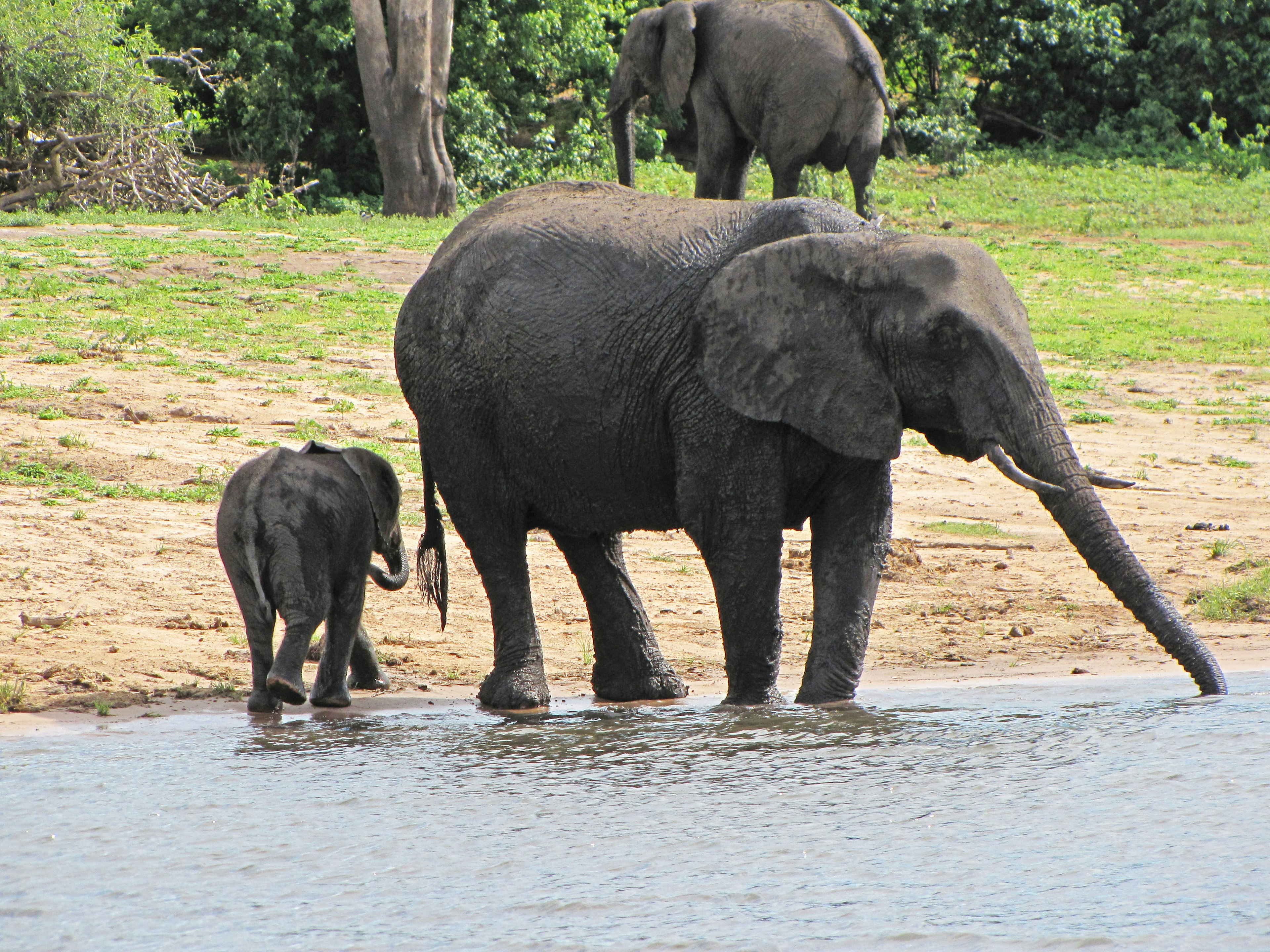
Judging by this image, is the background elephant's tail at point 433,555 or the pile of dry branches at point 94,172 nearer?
the background elephant's tail at point 433,555

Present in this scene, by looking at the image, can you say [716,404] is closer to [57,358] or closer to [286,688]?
[286,688]

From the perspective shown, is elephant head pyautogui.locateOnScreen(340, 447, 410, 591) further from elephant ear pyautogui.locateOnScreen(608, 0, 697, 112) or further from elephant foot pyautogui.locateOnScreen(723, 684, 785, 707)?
elephant ear pyautogui.locateOnScreen(608, 0, 697, 112)

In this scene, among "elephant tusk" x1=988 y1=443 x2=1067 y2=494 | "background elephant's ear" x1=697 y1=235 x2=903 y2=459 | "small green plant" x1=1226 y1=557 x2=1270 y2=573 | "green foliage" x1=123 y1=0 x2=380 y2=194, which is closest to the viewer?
"elephant tusk" x1=988 y1=443 x2=1067 y2=494

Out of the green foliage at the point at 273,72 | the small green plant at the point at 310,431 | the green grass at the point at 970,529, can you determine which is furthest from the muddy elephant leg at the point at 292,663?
the green foliage at the point at 273,72

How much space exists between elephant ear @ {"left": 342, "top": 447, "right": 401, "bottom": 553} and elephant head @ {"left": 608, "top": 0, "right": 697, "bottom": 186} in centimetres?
522

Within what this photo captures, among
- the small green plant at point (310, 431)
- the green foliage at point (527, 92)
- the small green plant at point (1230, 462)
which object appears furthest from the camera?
the green foliage at point (527, 92)

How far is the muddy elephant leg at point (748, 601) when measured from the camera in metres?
6.26

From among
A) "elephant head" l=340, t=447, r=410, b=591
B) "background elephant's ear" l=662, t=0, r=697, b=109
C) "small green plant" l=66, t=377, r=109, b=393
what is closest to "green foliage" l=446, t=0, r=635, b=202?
"background elephant's ear" l=662, t=0, r=697, b=109

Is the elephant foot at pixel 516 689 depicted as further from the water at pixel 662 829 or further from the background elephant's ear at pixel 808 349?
the background elephant's ear at pixel 808 349

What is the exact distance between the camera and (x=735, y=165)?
39.2ft

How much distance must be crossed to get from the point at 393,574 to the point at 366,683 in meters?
0.49

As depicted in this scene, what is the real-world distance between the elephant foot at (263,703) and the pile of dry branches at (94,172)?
13.4m

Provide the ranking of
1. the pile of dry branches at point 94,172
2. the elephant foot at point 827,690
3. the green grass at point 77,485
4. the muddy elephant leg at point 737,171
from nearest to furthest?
the elephant foot at point 827,690, the green grass at point 77,485, the muddy elephant leg at point 737,171, the pile of dry branches at point 94,172

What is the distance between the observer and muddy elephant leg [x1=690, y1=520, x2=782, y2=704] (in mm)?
6258
